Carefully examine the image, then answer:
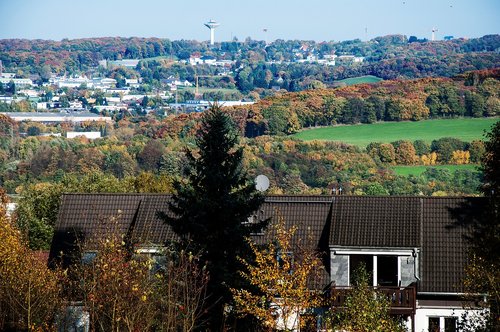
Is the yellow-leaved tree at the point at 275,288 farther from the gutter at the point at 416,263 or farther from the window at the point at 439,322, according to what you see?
the gutter at the point at 416,263

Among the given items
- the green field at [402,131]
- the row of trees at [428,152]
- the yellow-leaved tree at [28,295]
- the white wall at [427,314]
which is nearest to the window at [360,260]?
the white wall at [427,314]

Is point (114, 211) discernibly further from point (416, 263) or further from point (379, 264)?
point (416, 263)

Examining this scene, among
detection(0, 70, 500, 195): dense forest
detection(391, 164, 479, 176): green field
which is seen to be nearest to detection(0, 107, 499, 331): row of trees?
detection(0, 70, 500, 195): dense forest

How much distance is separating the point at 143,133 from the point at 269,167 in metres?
54.3

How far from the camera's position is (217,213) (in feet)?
85.9

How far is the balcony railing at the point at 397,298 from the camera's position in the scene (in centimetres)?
2698

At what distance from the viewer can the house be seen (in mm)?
27547

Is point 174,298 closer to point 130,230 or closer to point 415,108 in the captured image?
point 130,230

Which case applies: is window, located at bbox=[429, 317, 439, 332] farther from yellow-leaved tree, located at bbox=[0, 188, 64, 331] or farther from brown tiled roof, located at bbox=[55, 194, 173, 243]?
yellow-leaved tree, located at bbox=[0, 188, 64, 331]

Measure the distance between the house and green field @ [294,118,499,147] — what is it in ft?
332

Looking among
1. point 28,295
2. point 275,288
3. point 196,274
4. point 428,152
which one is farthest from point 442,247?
point 428,152

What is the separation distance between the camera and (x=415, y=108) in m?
155

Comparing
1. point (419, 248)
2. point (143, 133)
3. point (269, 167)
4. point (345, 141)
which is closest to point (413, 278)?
point (419, 248)

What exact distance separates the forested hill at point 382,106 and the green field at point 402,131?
2.00 meters
